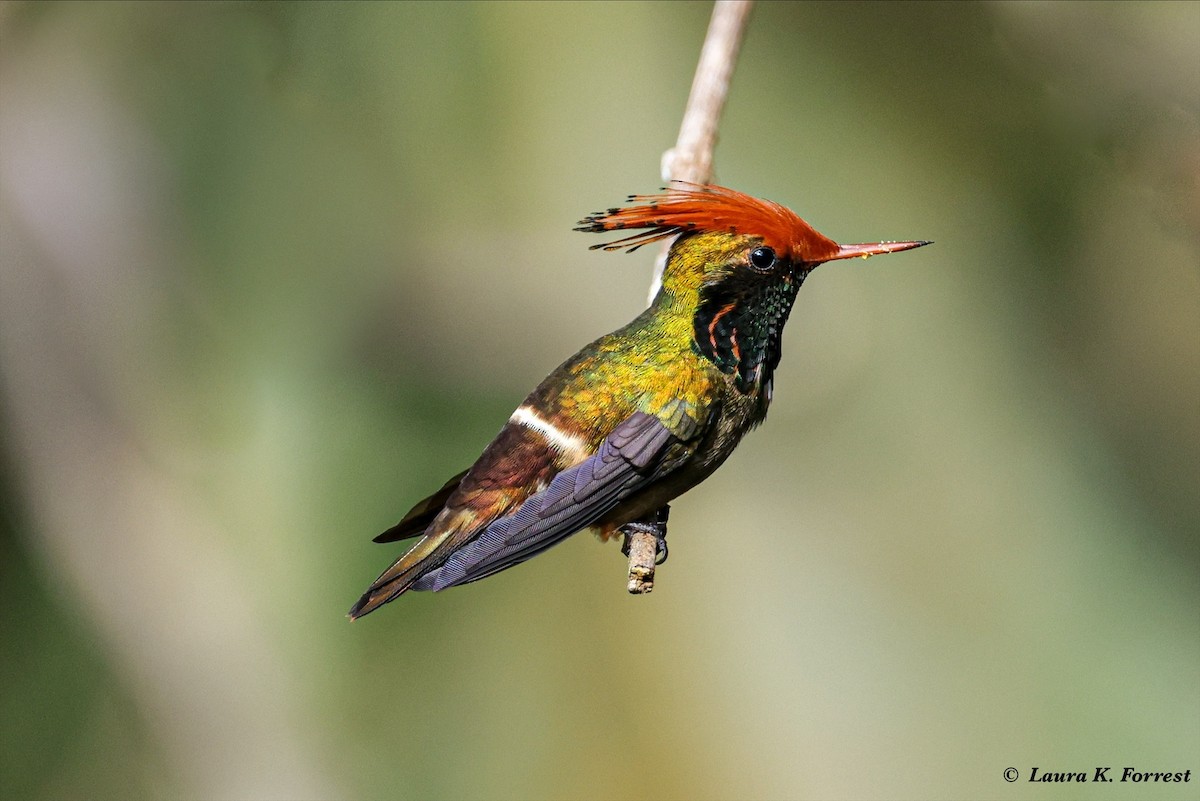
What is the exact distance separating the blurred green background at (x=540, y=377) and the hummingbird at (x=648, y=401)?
6.06ft

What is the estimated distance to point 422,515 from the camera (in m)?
2.04

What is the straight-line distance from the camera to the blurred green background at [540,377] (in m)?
3.67

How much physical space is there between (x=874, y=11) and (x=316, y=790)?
361cm

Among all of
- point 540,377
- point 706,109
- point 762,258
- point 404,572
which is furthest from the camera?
point 540,377

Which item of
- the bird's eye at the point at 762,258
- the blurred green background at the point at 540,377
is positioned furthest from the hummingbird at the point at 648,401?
the blurred green background at the point at 540,377

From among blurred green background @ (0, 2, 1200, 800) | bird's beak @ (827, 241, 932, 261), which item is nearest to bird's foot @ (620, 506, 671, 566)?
bird's beak @ (827, 241, 932, 261)

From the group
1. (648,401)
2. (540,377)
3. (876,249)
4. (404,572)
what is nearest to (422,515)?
(404,572)

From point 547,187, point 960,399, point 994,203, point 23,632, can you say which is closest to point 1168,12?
point 994,203

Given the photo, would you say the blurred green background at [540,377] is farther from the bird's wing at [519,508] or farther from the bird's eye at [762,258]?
the bird's eye at [762,258]

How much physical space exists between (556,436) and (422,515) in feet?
1.05

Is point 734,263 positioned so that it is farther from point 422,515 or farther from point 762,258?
point 422,515

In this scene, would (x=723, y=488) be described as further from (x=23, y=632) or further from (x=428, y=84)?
(x=23, y=632)

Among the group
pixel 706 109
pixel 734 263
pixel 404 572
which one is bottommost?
pixel 404 572

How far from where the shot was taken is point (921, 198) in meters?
4.50
